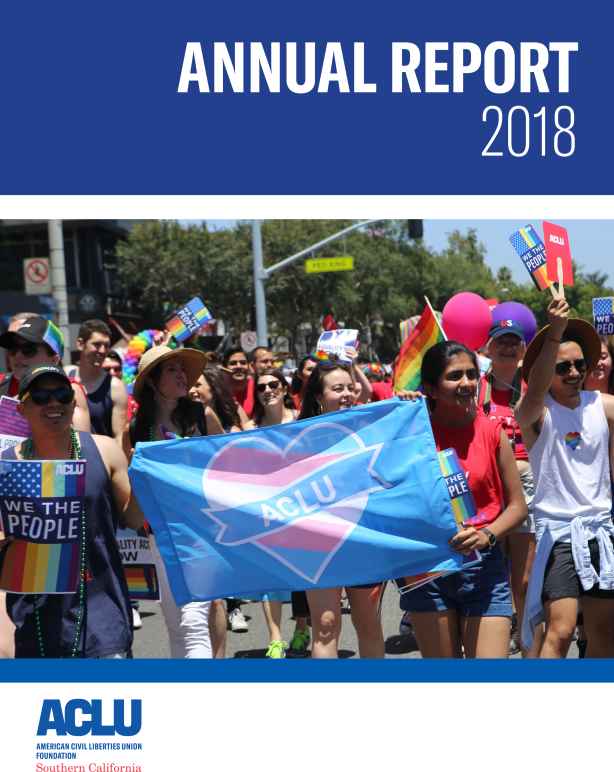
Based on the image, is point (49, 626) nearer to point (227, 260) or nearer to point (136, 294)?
point (227, 260)

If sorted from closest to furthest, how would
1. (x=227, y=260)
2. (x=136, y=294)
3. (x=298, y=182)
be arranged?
1. (x=298, y=182)
2. (x=227, y=260)
3. (x=136, y=294)

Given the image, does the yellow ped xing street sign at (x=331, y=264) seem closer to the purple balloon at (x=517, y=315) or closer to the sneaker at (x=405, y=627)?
the purple balloon at (x=517, y=315)

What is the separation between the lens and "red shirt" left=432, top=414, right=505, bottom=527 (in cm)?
460

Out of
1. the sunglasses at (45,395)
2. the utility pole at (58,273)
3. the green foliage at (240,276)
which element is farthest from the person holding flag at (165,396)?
the green foliage at (240,276)

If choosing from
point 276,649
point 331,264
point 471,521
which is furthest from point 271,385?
point 331,264

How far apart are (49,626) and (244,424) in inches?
175

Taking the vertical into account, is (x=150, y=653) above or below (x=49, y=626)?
below

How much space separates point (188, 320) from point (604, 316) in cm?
410

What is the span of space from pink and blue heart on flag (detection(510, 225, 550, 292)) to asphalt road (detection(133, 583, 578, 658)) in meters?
2.94

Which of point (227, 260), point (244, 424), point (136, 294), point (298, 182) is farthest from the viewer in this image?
point (136, 294)

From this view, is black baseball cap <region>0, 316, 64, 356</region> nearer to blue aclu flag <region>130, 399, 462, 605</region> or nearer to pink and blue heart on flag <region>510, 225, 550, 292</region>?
blue aclu flag <region>130, 399, 462, 605</region>

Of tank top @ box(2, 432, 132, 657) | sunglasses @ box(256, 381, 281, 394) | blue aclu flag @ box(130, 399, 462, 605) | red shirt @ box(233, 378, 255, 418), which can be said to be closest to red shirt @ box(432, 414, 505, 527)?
blue aclu flag @ box(130, 399, 462, 605)
